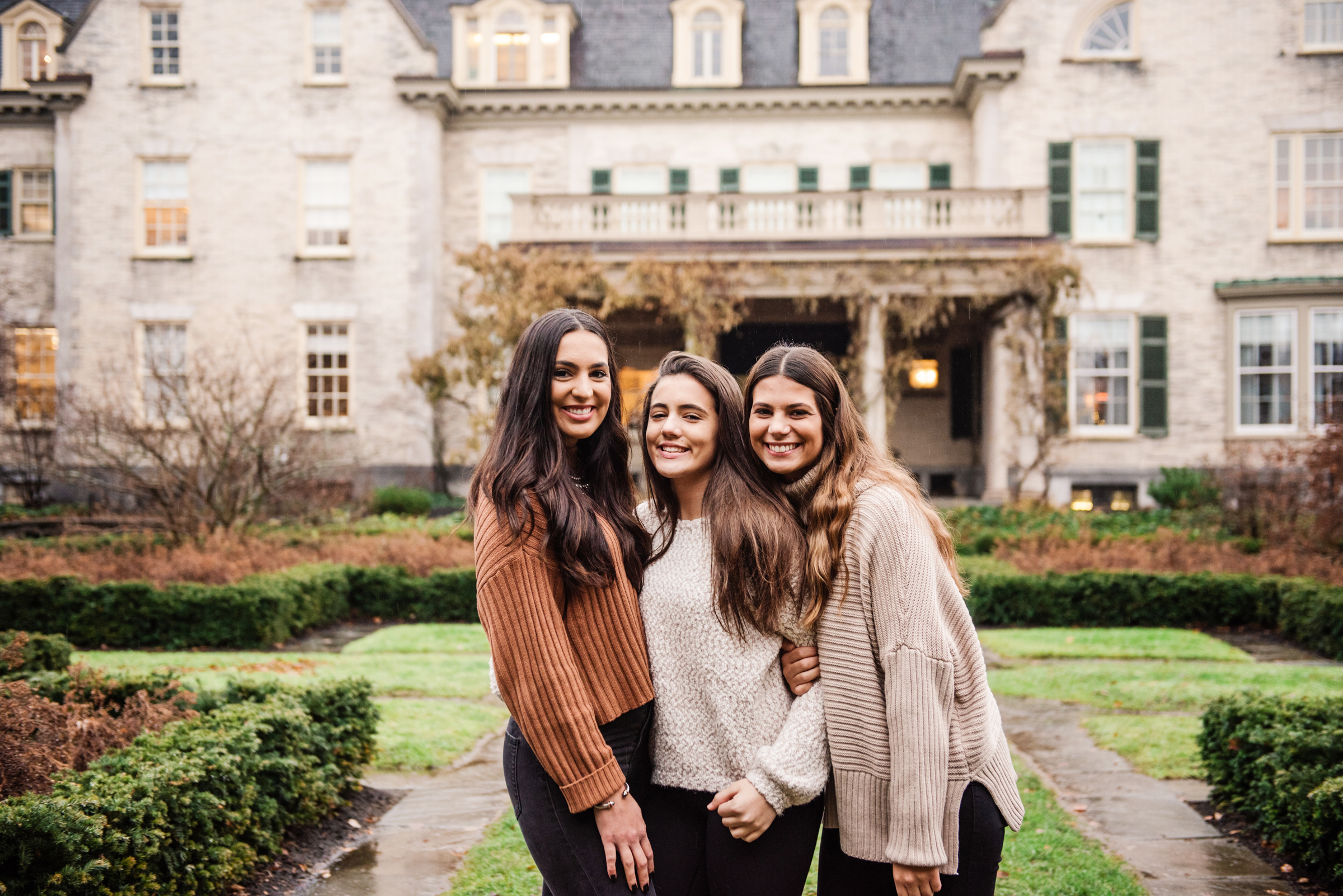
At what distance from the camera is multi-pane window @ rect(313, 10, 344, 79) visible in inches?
820

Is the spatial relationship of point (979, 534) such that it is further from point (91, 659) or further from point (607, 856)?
point (607, 856)

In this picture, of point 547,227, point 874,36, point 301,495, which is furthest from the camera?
point 874,36

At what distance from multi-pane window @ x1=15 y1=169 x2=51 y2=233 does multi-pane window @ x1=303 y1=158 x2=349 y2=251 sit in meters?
6.96

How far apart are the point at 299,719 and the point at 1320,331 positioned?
70.1ft

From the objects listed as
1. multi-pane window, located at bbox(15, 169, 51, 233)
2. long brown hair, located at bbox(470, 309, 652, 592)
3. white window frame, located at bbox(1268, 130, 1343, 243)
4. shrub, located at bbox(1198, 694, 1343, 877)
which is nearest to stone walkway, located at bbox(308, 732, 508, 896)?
long brown hair, located at bbox(470, 309, 652, 592)

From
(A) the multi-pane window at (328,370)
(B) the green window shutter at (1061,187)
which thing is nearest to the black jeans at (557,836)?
(A) the multi-pane window at (328,370)

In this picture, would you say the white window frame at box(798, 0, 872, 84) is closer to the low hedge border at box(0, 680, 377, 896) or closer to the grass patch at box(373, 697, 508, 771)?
the grass patch at box(373, 697, 508, 771)

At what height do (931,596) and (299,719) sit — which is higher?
(931,596)

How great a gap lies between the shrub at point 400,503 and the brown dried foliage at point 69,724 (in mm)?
13033

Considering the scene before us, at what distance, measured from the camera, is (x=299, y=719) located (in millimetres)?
4285

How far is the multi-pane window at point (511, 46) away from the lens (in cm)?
2148

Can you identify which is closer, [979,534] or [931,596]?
[931,596]

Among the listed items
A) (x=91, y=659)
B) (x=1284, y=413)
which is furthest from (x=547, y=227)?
(x=1284, y=413)

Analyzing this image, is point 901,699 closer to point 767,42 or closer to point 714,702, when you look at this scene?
point 714,702
